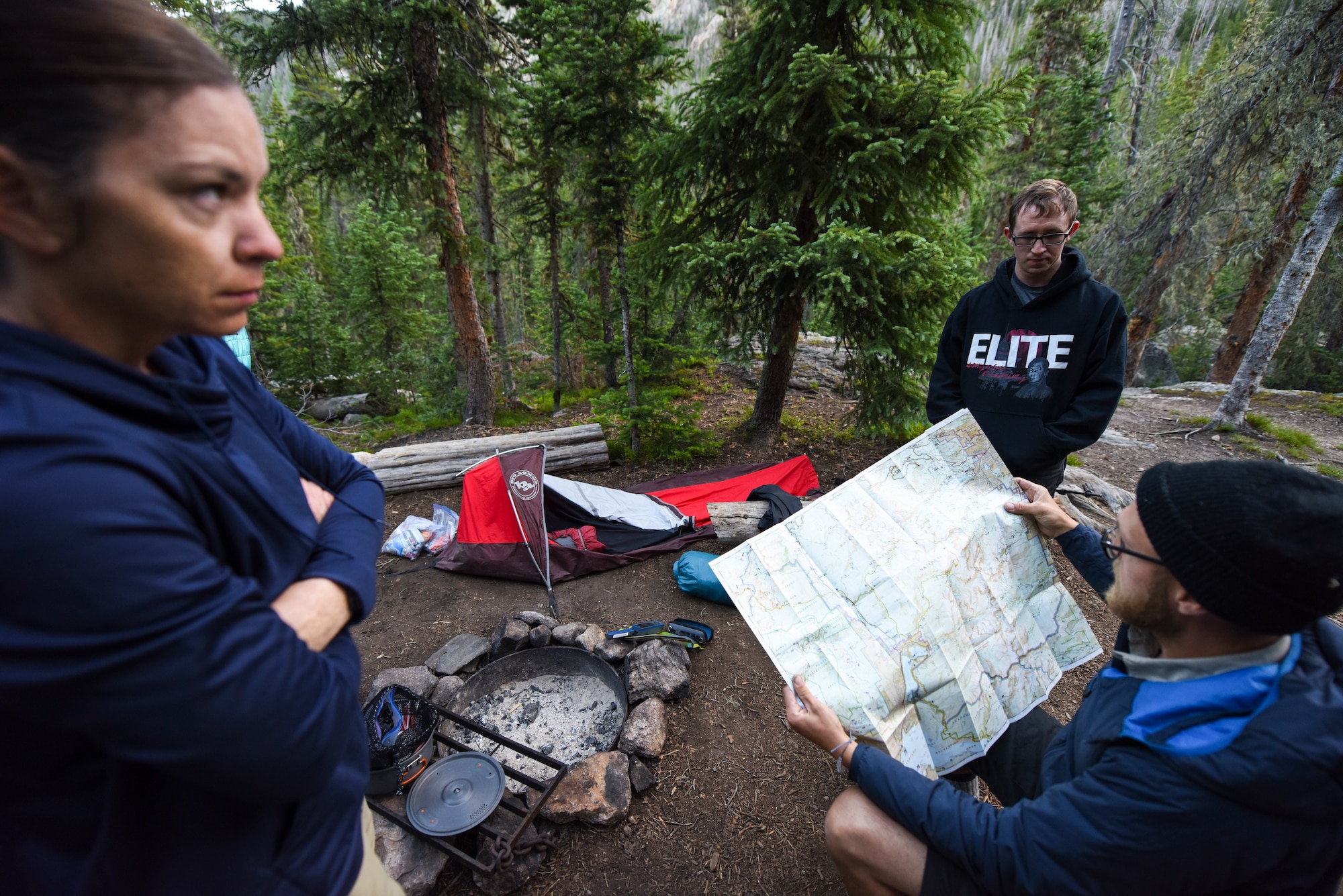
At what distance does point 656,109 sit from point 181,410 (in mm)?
6070

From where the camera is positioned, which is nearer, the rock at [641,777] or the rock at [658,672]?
the rock at [641,777]

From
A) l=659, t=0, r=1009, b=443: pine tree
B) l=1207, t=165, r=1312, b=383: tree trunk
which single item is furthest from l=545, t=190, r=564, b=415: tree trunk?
l=1207, t=165, r=1312, b=383: tree trunk

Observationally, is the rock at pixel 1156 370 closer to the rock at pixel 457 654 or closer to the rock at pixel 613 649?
the rock at pixel 613 649

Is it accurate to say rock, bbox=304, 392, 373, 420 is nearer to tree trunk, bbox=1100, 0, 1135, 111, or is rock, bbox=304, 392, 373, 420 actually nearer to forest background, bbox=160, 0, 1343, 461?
forest background, bbox=160, 0, 1343, 461

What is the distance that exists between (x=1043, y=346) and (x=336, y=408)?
13394 millimetres

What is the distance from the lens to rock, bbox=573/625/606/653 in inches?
137

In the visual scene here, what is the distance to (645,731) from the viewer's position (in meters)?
2.85

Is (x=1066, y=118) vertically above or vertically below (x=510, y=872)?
above

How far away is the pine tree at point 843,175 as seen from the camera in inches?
177

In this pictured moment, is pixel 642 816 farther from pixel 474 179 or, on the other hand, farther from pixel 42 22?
pixel 474 179

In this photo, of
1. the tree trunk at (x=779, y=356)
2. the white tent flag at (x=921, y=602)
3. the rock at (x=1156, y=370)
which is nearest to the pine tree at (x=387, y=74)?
the tree trunk at (x=779, y=356)

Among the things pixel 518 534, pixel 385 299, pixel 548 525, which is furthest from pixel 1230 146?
pixel 385 299

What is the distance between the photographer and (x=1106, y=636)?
12.4 feet

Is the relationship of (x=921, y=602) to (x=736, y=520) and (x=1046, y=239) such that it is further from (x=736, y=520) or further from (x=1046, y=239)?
(x=736, y=520)
